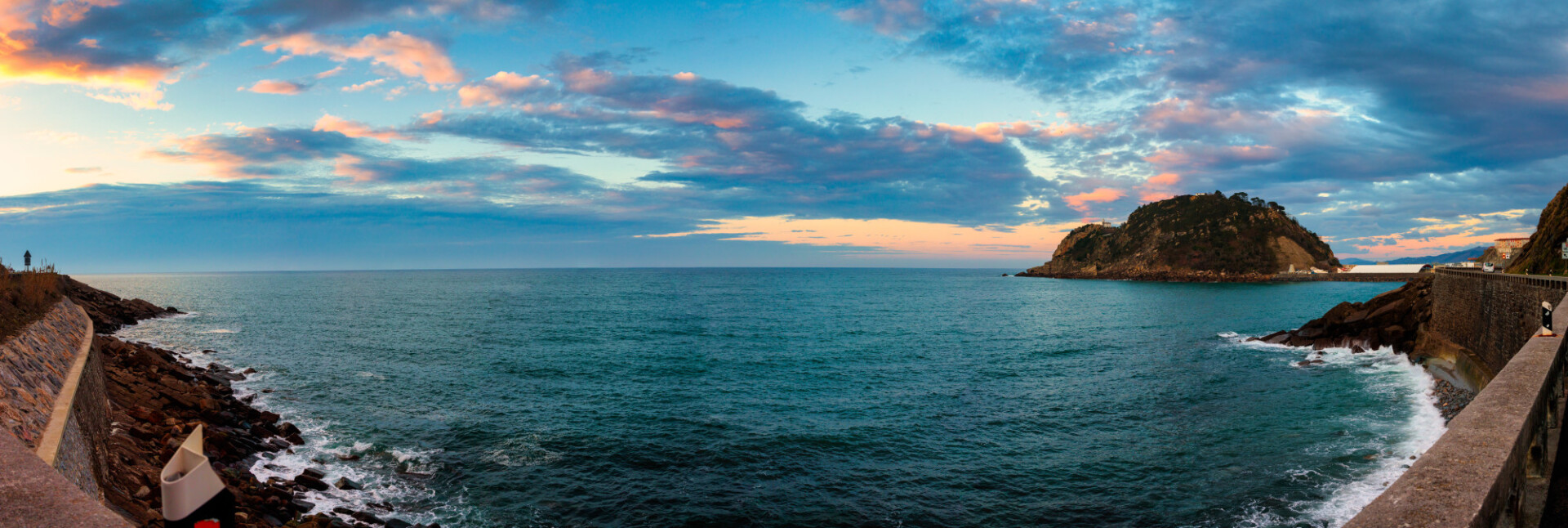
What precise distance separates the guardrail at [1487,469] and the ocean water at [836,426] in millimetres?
9150

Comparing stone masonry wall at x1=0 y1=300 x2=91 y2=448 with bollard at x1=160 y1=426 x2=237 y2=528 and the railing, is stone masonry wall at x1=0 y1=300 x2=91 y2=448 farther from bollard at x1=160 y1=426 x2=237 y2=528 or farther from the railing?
the railing

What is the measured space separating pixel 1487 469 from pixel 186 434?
27.2 m

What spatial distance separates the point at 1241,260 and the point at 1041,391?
602 ft

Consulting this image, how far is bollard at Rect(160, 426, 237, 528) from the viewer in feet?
11.9

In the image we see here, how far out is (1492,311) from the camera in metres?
29.4

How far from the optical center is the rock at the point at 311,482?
707 inches

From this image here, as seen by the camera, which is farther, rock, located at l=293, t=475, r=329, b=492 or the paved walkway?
rock, located at l=293, t=475, r=329, b=492

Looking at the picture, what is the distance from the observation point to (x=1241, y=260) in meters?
179

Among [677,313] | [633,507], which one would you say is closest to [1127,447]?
[633,507]

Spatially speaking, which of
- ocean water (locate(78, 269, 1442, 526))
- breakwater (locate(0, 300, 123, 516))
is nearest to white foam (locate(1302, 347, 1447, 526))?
ocean water (locate(78, 269, 1442, 526))

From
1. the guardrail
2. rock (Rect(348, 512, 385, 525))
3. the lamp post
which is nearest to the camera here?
the guardrail

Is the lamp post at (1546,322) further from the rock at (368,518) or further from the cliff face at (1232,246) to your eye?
the cliff face at (1232,246)

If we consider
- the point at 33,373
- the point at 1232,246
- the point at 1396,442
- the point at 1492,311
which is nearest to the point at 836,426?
the point at 1396,442

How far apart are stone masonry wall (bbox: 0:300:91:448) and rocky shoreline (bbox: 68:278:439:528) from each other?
1612 mm
